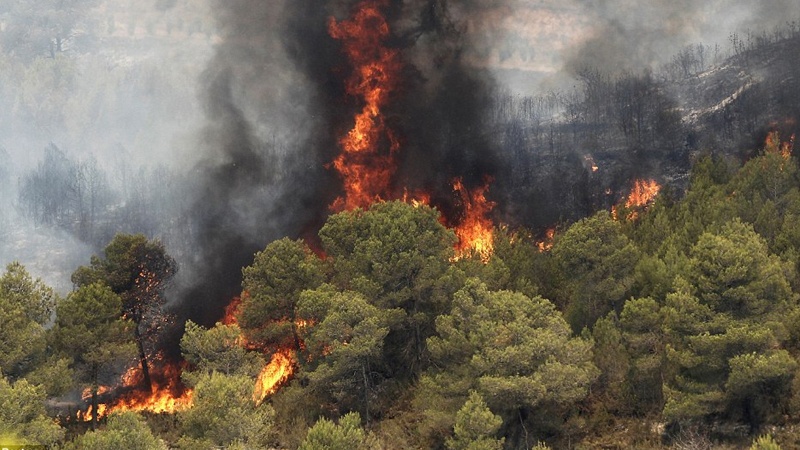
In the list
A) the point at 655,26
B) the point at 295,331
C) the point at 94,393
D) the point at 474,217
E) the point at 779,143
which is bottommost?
the point at 94,393

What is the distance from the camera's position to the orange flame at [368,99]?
308 ft

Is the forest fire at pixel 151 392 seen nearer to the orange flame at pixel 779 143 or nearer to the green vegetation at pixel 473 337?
the green vegetation at pixel 473 337

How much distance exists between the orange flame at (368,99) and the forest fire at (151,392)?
24.8 metres

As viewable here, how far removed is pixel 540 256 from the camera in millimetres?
69938

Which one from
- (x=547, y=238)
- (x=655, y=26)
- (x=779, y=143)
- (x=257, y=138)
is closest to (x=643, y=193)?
(x=547, y=238)

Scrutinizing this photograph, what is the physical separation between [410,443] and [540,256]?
62.2ft

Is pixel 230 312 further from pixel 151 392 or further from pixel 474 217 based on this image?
pixel 474 217

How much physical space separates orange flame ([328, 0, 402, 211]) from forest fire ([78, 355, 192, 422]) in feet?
81.3

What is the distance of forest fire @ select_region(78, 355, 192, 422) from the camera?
249 feet

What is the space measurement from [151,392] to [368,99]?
118 feet

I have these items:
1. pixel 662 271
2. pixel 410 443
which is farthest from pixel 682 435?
pixel 410 443

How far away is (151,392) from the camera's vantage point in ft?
257

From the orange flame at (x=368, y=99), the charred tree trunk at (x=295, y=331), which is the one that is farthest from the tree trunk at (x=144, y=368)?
the orange flame at (x=368, y=99)

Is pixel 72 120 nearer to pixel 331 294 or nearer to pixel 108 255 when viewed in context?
pixel 108 255
